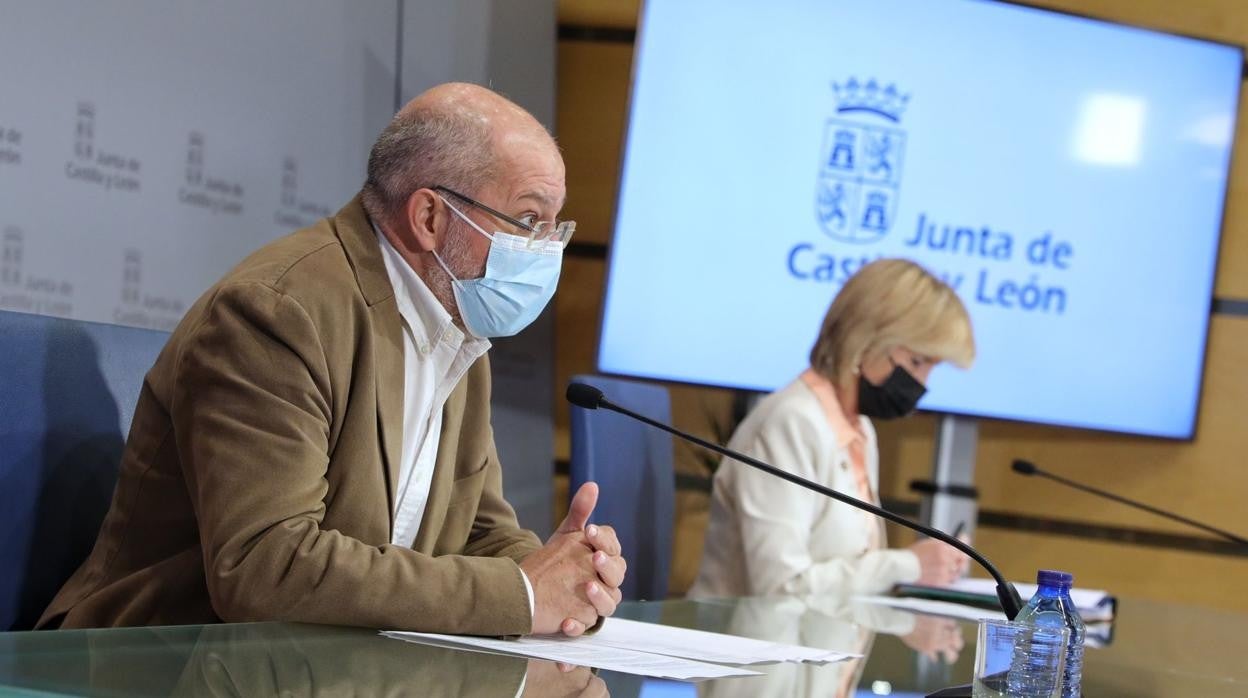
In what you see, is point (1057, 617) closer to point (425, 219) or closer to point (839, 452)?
point (425, 219)

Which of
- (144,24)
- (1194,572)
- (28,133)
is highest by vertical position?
(144,24)

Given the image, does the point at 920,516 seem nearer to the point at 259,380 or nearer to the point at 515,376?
the point at 515,376

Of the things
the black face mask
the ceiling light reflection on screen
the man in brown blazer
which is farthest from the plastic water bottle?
the ceiling light reflection on screen

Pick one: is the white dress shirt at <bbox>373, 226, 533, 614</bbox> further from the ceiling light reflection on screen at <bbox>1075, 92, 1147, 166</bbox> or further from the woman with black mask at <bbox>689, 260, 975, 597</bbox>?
the ceiling light reflection on screen at <bbox>1075, 92, 1147, 166</bbox>

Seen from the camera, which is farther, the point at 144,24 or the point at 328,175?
the point at 328,175

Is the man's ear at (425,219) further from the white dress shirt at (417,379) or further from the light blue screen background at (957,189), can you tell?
the light blue screen background at (957,189)

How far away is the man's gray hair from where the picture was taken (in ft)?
5.82

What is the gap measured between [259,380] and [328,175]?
1.94 meters

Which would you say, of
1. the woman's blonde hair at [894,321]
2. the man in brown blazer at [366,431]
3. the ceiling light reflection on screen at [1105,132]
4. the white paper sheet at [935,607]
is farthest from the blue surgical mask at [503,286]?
the ceiling light reflection on screen at [1105,132]

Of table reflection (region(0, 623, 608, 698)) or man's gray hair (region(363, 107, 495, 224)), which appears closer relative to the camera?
table reflection (region(0, 623, 608, 698))

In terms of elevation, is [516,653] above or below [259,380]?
below

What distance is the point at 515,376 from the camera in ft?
13.5

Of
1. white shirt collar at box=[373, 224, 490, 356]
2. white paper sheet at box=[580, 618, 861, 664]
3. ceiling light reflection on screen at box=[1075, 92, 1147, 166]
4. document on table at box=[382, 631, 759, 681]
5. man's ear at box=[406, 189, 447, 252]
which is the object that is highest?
ceiling light reflection on screen at box=[1075, 92, 1147, 166]

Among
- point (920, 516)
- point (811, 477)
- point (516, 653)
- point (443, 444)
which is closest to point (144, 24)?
point (443, 444)
